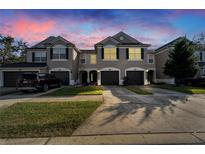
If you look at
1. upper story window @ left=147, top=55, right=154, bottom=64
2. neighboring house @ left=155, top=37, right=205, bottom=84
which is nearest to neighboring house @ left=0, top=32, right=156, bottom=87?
upper story window @ left=147, top=55, right=154, bottom=64

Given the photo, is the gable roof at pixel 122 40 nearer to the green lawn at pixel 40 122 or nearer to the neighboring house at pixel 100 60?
the neighboring house at pixel 100 60

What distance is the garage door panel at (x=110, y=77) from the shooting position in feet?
112

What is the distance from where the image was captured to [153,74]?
1496 inches

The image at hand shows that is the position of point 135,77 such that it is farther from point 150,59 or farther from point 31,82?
point 31,82

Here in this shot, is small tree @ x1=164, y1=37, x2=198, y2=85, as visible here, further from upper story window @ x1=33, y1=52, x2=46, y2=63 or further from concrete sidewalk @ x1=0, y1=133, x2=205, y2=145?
concrete sidewalk @ x1=0, y1=133, x2=205, y2=145

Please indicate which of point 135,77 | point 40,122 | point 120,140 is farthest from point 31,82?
point 135,77

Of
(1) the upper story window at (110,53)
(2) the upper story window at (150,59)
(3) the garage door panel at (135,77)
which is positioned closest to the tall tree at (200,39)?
(2) the upper story window at (150,59)

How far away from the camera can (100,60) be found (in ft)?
111

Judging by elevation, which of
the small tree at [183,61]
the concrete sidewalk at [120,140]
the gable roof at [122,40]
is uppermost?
the gable roof at [122,40]

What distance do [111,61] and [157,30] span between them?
18640 millimetres

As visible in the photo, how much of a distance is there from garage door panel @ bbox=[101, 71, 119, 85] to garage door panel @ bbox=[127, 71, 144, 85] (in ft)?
5.14

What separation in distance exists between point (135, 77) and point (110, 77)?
3267 millimetres

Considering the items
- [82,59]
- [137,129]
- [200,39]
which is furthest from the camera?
[200,39]
